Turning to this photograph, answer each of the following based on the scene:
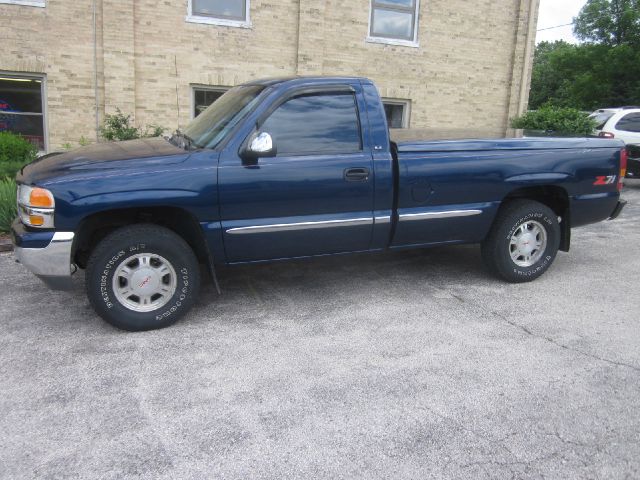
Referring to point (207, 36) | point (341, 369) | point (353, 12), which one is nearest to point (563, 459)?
point (341, 369)

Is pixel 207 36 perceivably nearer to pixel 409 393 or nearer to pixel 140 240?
pixel 140 240

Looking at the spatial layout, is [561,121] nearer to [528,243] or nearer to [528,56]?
[528,56]

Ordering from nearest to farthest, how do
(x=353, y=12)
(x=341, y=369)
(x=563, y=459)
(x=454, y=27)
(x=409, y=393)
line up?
(x=563, y=459) < (x=409, y=393) < (x=341, y=369) < (x=353, y=12) < (x=454, y=27)

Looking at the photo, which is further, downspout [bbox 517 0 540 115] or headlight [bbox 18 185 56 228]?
downspout [bbox 517 0 540 115]

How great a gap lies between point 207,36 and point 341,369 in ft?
28.6

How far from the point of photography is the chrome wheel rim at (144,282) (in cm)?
418

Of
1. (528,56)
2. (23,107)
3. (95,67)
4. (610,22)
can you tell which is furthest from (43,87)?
(610,22)

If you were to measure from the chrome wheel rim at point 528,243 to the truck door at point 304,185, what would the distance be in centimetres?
161

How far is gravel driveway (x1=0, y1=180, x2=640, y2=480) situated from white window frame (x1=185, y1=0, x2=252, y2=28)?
6729 millimetres

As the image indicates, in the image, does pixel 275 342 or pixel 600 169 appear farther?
pixel 600 169

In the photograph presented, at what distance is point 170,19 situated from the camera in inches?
409

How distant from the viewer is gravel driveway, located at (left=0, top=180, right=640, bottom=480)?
112 inches

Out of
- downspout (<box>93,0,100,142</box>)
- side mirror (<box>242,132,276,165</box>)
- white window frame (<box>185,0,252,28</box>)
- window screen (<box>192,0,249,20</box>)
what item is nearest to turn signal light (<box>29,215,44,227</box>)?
side mirror (<box>242,132,276,165</box>)

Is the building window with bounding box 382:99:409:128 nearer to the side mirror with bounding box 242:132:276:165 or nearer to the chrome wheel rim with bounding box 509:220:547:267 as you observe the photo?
the chrome wheel rim with bounding box 509:220:547:267
